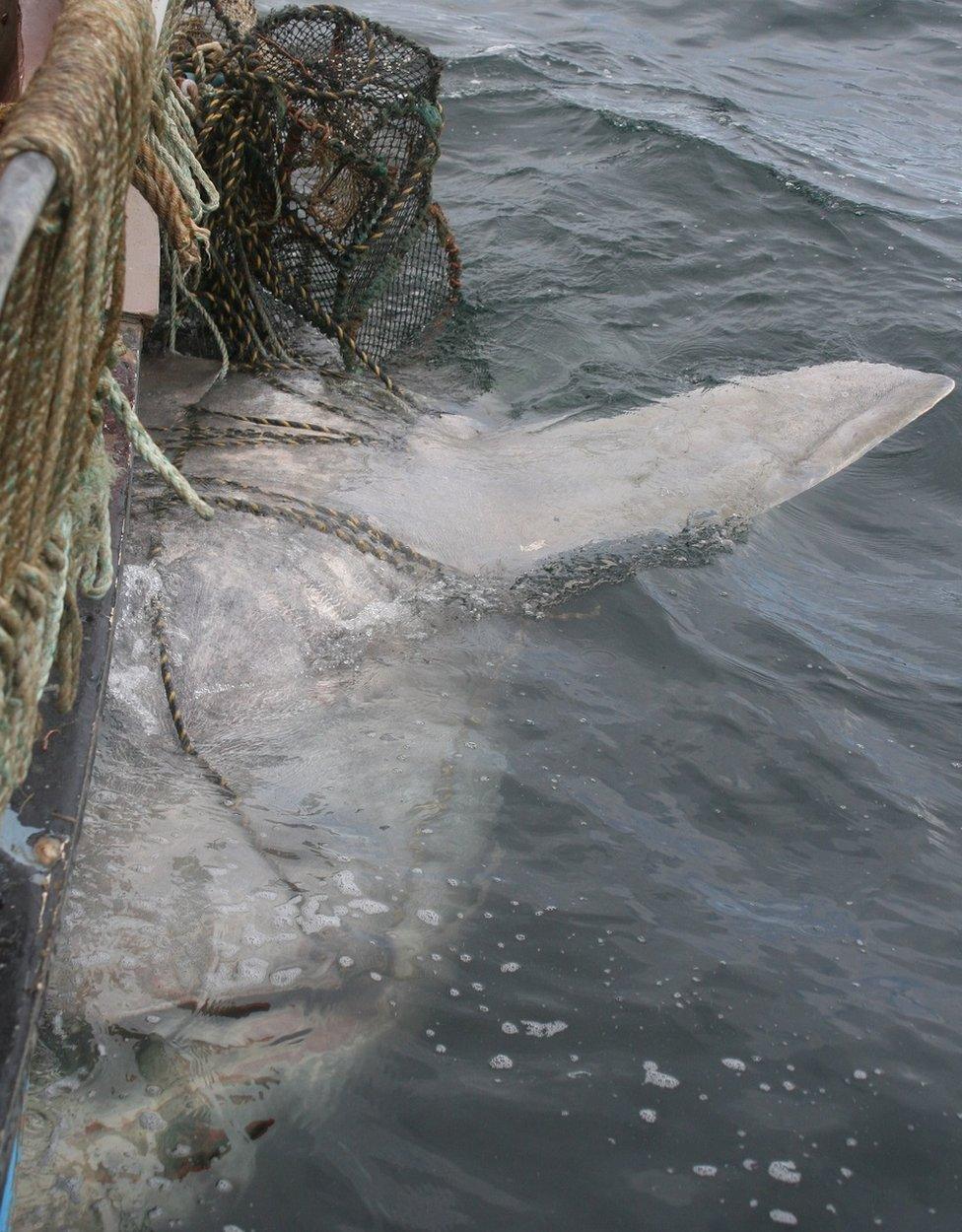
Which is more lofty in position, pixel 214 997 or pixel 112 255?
pixel 112 255

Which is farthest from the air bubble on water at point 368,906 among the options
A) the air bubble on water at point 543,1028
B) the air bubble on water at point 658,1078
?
the air bubble on water at point 658,1078

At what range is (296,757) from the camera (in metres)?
3.40

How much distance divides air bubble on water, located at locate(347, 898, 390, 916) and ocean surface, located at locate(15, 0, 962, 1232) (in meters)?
0.18

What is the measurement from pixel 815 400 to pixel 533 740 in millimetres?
2670

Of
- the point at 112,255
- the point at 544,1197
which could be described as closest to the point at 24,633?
the point at 112,255

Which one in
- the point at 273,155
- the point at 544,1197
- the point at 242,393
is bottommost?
the point at 544,1197

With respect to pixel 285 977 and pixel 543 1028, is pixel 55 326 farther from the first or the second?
pixel 543 1028

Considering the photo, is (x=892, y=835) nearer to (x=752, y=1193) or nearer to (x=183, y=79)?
(x=752, y=1193)

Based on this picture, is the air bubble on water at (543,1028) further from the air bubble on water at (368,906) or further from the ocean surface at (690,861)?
the air bubble on water at (368,906)

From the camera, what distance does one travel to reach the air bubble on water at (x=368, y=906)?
119 inches

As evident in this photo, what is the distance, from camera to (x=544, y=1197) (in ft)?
8.21

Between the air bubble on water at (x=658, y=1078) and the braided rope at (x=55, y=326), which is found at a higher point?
the braided rope at (x=55, y=326)

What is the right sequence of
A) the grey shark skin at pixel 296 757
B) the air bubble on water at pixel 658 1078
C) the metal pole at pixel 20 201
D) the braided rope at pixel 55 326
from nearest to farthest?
1. the metal pole at pixel 20 201
2. the braided rope at pixel 55 326
3. the grey shark skin at pixel 296 757
4. the air bubble on water at pixel 658 1078

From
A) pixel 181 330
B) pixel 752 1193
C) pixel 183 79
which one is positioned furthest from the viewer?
pixel 181 330
